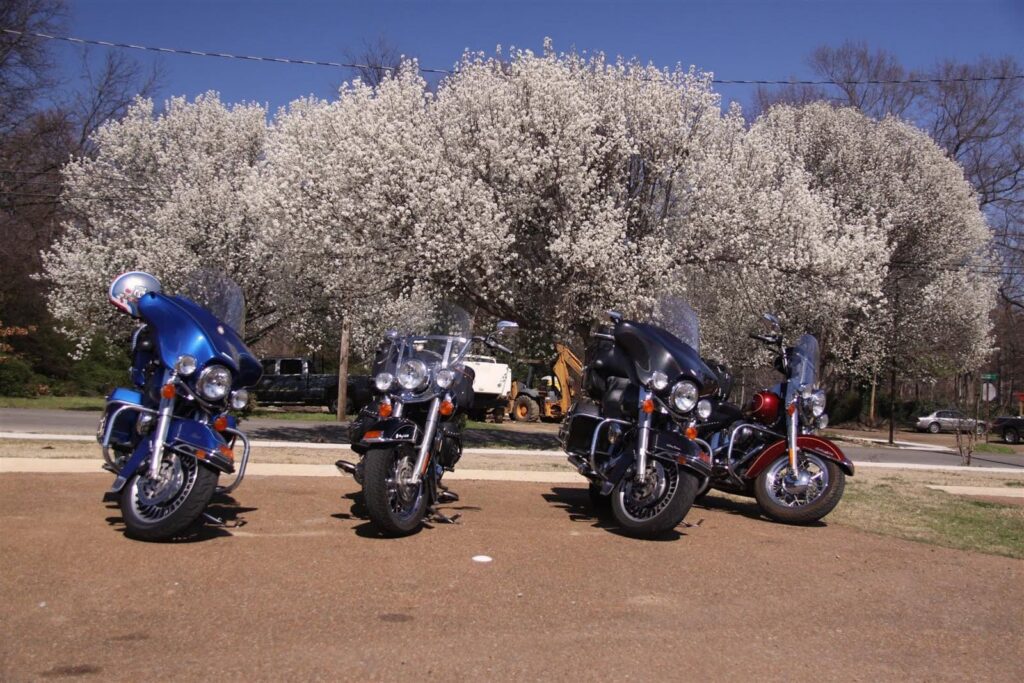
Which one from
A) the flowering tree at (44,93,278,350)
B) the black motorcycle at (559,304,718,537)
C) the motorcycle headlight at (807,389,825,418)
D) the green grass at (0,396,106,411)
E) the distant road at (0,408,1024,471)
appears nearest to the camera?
the black motorcycle at (559,304,718,537)

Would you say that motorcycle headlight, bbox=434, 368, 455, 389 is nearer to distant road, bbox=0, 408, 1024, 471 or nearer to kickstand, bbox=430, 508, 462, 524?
kickstand, bbox=430, 508, 462, 524

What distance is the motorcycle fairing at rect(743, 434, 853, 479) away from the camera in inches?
326

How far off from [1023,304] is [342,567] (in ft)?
146

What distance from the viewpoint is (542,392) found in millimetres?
33219

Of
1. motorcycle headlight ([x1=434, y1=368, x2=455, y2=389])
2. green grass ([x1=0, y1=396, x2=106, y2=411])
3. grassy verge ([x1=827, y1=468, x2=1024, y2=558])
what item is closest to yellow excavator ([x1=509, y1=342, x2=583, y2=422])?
green grass ([x1=0, y1=396, x2=106, y2=411])

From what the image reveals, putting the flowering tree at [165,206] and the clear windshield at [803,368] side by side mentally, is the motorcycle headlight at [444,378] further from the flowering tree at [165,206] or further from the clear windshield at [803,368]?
the flowering tree at [165,206]

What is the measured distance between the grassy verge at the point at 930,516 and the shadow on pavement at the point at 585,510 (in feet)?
7.05

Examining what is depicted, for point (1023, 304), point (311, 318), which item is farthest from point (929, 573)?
point (1023, 304)

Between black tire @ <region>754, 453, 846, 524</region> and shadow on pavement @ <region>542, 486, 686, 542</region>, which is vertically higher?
black tire @ <region>754, 453, 846, 524</region>

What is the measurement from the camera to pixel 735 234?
681 inches

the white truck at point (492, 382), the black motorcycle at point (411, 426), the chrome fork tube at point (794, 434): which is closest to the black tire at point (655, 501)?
the black motorcycle at point (411, 426)

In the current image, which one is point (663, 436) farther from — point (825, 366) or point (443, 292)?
point (825, 366)

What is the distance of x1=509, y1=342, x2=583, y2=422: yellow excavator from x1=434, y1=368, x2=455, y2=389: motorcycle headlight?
74.8 ft

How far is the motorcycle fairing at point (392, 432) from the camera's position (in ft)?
21.8
